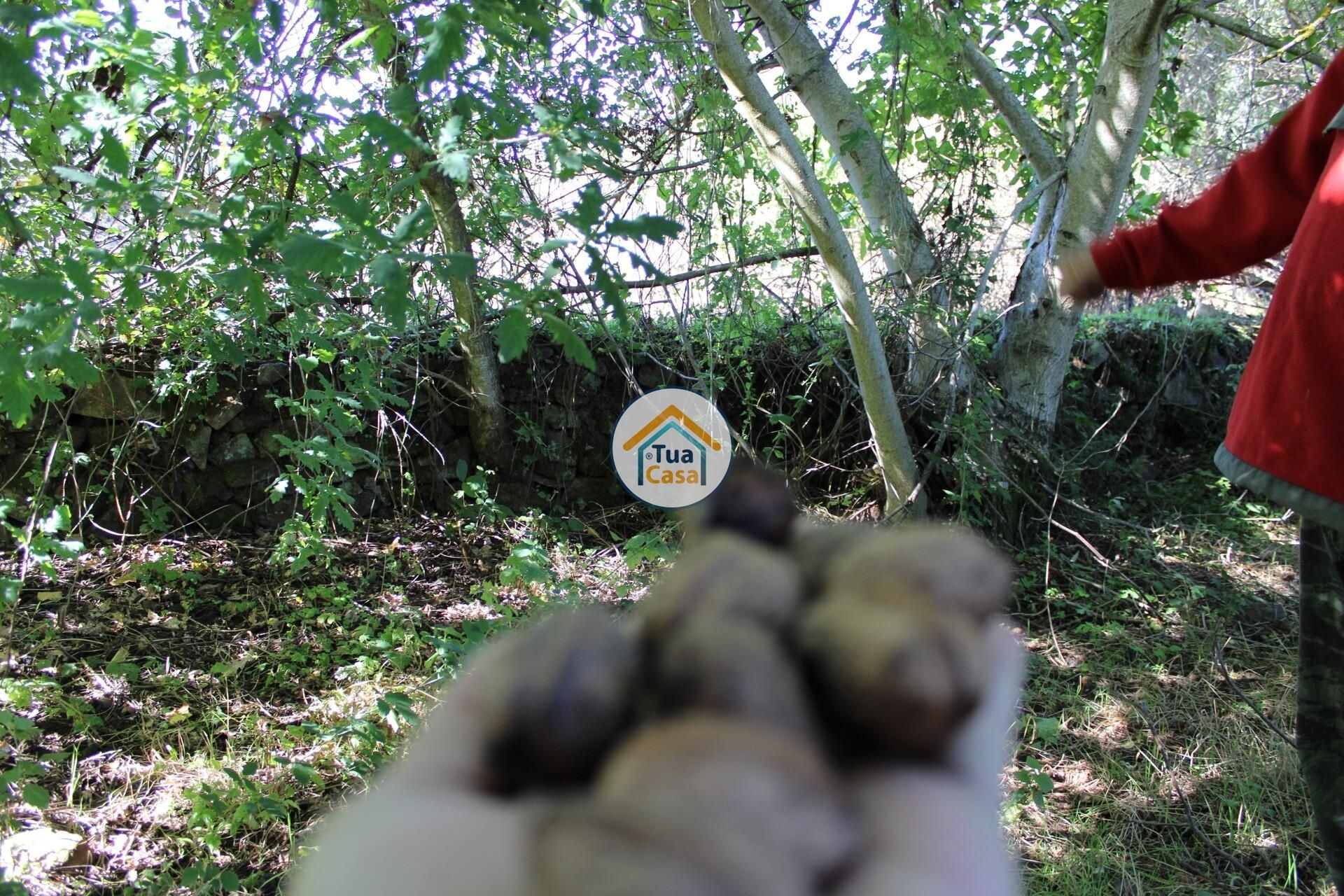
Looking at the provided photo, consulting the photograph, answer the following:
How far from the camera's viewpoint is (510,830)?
0.36m

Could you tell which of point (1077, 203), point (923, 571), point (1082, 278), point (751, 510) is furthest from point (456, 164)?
point (1077, 203)

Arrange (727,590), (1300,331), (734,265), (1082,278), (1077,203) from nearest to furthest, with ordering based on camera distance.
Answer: (727,590)
(1300,331)
(1082,278)
(734,265)
(1077,203)

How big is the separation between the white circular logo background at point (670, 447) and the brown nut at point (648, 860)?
23.6 inches

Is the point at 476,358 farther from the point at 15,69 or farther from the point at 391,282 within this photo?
the point at 391,282

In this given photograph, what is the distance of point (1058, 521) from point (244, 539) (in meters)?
3.62

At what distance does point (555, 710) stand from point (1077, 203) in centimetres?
372

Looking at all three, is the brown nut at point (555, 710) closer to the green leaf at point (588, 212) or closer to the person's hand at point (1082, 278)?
the green leaf at point (588, 212)

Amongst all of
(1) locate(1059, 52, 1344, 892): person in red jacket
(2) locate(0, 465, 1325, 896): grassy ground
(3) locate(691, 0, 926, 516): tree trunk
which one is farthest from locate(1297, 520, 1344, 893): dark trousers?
(3) locate(691, 0, 926, 516): tree trunk

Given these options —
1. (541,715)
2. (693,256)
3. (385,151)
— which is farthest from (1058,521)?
(541,715)

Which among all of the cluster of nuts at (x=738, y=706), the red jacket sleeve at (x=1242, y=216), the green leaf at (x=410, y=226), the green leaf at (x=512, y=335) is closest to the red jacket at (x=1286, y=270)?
the red jacket sleeve at (x=1242, y=216)

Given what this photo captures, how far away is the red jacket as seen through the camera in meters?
1.25

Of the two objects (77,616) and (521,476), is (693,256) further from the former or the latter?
(77,616)

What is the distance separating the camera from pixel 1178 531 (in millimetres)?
3951

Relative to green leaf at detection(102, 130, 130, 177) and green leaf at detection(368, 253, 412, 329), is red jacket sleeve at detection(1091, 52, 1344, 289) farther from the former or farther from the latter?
green leaf at detection(102, 130, 130, 177)
